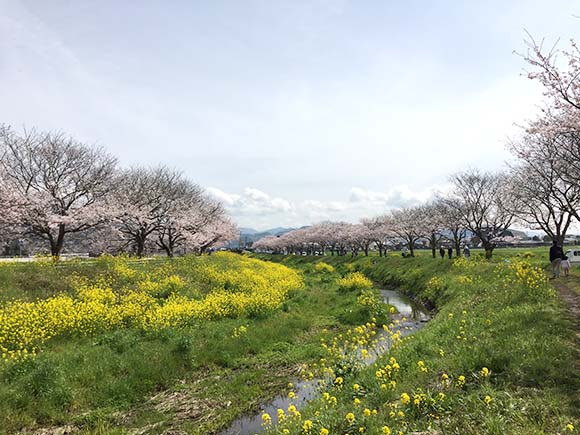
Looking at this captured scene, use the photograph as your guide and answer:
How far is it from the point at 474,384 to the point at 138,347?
32.6 feet

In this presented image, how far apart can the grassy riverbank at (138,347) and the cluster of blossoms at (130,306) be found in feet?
0.16

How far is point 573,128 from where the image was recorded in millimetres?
12141

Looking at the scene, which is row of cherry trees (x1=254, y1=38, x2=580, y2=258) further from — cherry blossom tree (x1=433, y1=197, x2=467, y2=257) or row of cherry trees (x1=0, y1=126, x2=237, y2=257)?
row of cherry trees (x1=0, y1=126, x2=237, y2=257)

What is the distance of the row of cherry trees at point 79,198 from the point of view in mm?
24984

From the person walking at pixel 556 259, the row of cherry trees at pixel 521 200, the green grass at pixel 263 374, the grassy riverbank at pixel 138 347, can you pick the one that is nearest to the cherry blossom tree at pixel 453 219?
the row of cherry trees at pixel 521 200

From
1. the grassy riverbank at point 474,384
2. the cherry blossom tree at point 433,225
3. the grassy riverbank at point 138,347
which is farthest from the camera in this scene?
the cherry blossom tree at point 433,225

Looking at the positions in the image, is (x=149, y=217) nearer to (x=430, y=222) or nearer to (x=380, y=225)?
(x=430, y=222)

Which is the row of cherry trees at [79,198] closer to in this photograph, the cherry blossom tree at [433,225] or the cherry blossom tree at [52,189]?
the cherry blossom tree at [52,189]

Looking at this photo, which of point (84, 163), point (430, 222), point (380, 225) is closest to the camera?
point (84, 163)

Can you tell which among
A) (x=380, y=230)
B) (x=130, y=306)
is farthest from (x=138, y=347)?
(x=380, y=230)

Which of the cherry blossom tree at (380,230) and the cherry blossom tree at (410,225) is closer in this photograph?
the cherry blossom tree at (410,225)

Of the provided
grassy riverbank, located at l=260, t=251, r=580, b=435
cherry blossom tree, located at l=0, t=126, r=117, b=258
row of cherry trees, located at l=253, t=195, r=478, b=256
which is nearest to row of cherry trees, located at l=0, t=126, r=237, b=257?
cherry blossom tree, located at l=0, t=126, r=117, b=258

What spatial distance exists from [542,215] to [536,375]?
2828 centimetres

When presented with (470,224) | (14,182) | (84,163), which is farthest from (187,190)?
(470,224)
